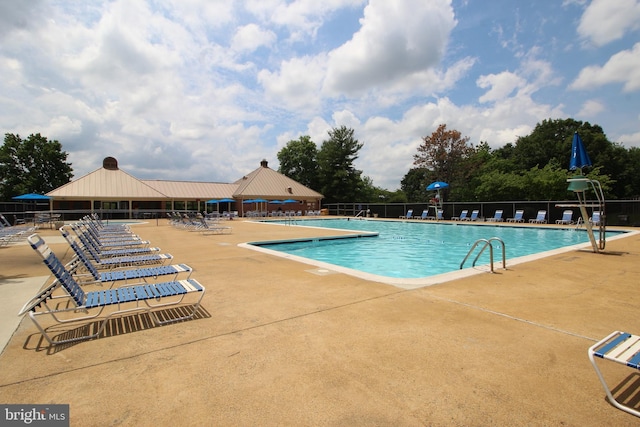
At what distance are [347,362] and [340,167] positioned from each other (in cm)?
4502

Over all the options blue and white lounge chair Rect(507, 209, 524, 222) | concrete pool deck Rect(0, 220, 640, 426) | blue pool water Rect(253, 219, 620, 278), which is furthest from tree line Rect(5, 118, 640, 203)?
concrete pool deck Rect(0, 220, 640, 426)

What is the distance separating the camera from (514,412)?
2.28m

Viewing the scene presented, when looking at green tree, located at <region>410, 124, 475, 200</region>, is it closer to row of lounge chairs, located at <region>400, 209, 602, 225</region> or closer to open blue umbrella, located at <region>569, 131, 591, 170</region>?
row of lounge chairs, located at <region>400, 209, 602, 225</region>

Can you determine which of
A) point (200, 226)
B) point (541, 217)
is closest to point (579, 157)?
point (541, 217)

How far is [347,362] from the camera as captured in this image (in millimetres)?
2975

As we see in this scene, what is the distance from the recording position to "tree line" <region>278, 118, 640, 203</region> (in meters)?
32.2

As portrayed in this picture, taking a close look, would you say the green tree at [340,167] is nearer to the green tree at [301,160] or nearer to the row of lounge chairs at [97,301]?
the green tree at [301,160]

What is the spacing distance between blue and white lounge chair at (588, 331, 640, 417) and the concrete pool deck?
91mm

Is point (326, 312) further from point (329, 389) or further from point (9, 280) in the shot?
point (9, 280)

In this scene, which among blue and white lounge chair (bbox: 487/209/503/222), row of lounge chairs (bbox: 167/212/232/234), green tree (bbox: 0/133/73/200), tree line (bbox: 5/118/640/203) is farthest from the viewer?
green tree (bbox: 0/133/73/200)

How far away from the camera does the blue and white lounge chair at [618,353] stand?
86.9 inches

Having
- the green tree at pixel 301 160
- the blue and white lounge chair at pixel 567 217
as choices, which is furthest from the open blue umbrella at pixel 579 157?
the green tree at pixel 301 160

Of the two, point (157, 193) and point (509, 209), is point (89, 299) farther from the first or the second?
point (157, 193)

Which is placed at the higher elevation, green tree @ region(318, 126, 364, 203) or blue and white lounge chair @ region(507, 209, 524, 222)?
green tree @ region(318, 126, 364, 203)
